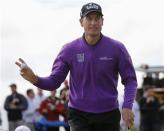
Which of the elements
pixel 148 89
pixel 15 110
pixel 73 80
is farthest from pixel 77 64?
pixel 15 110

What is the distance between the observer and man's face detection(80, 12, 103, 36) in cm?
842

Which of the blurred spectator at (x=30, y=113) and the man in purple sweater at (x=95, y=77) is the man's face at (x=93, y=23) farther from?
the blurred spectator at (x=30, y=113)

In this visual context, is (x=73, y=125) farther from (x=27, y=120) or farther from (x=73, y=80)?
(x=27, y=120)

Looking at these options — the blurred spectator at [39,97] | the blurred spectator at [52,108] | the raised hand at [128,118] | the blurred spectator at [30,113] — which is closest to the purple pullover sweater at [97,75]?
the raised hand at [128,118]

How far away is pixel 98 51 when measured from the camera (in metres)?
8.52

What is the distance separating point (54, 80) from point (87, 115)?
540 millimetres

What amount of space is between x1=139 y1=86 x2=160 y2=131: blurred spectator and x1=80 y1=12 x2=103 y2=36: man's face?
12214mm

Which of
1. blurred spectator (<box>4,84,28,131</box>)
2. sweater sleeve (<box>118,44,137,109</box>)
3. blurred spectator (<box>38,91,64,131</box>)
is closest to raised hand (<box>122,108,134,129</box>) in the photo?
sweater sleeve (<box>118,44,137,109</box>)

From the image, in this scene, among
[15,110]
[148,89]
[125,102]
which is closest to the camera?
[125,102]

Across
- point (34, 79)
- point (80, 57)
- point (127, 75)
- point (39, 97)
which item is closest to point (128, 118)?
point (127, 75)

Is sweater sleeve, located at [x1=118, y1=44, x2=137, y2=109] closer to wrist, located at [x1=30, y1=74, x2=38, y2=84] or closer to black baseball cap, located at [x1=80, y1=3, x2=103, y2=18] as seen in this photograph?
black baseball cap, located at [x1=80, y1=3, x2=103, y2=18]

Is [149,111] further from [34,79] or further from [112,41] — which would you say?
[34,79]

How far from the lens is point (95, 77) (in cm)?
847

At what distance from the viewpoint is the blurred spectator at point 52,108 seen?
20.7m
